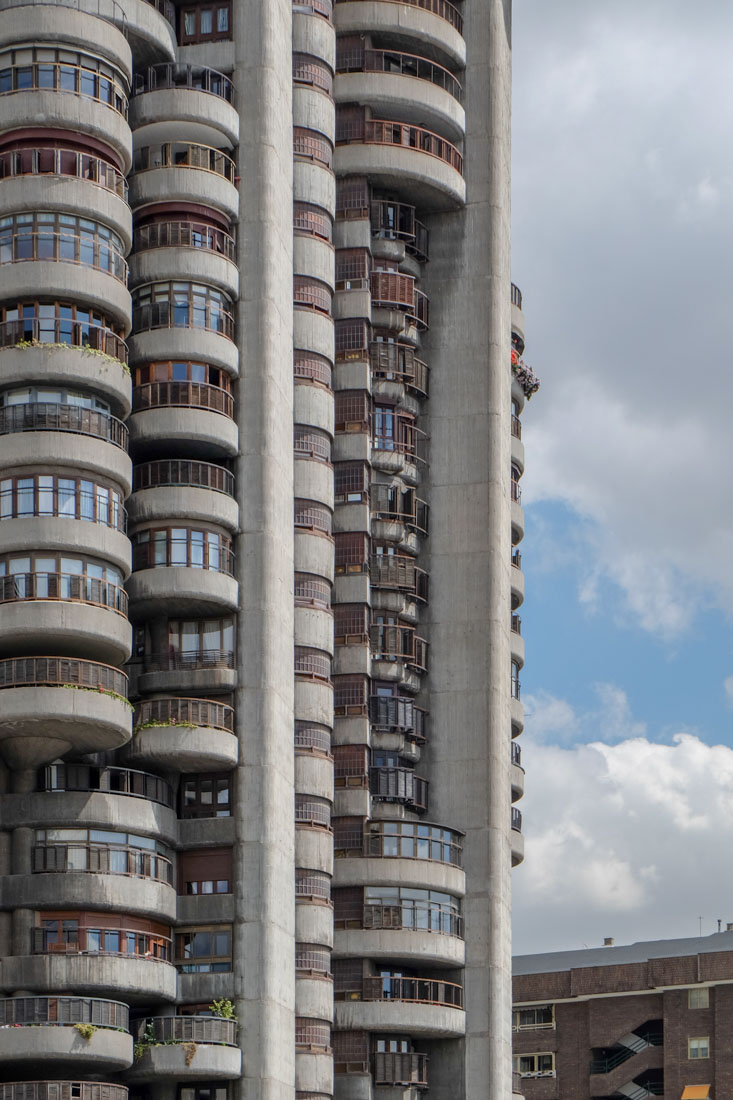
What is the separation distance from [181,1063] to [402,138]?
4923 centimetres

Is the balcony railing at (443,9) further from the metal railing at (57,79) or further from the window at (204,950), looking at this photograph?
the window at (204,950)

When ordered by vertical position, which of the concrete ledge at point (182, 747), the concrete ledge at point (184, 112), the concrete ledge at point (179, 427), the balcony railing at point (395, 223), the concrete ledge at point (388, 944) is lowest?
the concrete ledge at point (388, 944)

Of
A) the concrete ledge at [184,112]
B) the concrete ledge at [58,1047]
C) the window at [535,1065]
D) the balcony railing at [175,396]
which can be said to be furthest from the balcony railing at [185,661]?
the window at [535,1065]

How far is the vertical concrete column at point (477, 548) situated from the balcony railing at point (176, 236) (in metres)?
22.9

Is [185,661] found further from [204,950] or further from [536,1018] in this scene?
[536,1018]

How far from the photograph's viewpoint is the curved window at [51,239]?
3907 inches

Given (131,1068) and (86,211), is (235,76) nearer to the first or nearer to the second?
(86,211)

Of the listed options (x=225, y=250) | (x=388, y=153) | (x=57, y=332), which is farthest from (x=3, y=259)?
(x=388, y=153)

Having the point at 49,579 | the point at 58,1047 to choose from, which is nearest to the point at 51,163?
the point at 49,579

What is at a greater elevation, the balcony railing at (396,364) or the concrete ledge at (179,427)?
the balcony railing at (396,364)

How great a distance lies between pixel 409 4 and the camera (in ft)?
406

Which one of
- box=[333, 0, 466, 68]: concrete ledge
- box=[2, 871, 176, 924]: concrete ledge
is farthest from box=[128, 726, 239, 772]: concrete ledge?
box=[333, 0, 466, 68]: concrete ledge

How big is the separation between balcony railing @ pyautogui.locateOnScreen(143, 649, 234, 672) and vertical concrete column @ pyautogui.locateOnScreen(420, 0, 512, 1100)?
21.6 metres

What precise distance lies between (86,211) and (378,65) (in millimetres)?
27876
